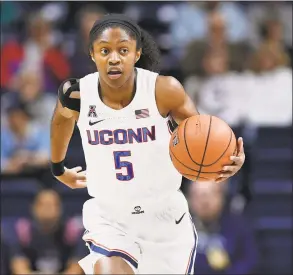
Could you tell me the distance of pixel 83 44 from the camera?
8.82 m

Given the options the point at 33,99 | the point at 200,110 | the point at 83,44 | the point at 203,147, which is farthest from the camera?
the point at 83,44

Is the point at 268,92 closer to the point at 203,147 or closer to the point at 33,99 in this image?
the point at 33,99

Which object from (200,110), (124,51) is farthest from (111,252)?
(200,110)

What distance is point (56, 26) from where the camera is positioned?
30.7ft

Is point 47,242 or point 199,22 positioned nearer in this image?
point 47,242

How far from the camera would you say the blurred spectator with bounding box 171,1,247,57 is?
8.92m

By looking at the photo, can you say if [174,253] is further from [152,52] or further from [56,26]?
[56,26]

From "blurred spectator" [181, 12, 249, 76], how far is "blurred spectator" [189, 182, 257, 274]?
5.39ft

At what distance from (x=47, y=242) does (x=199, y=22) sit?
128 inches

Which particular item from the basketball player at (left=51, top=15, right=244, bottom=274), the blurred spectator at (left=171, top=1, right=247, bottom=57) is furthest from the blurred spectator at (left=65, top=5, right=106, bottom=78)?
the basketball player at (left=51, top=15, right=244, bottom=274)

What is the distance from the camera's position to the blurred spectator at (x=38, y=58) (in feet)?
28.7

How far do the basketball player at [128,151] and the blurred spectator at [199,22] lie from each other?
4.06m

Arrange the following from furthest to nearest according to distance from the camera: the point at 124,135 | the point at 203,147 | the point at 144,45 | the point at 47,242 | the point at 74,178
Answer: the point at 47,242
the point at 74,178
the point at 144,45
the point at 124,135
the point at 203,147

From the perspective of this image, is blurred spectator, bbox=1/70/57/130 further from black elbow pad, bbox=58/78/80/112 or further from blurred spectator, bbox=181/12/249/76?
black elbow pad, bbox=58/78/80/112
